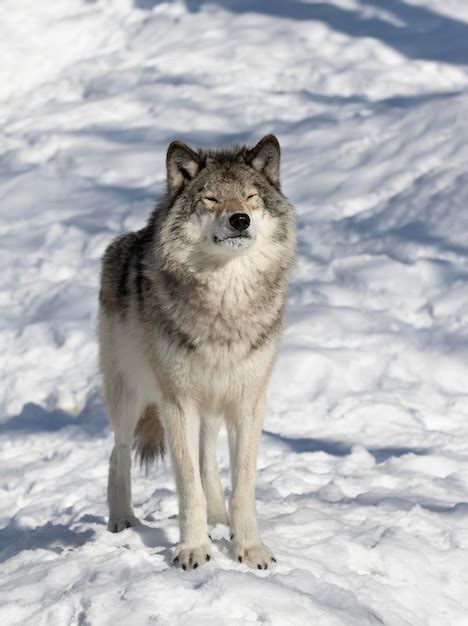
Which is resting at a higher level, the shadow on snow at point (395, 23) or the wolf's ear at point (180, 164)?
the wolf's ear at point (180, 164)

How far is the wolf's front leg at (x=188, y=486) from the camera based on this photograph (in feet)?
13.0

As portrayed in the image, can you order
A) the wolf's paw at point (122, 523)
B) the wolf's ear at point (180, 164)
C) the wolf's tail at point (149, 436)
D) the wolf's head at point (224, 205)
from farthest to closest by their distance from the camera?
the wolf's tail at point (149, 436) < the wolf's paw at point (122, 523) < the wolf's ear at point (180, 164) < the wolf's head at point (224, 205)

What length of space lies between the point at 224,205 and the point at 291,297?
3698 mm

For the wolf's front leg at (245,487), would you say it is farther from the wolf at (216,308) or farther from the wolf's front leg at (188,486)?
the wolf's front leg at (188,486)

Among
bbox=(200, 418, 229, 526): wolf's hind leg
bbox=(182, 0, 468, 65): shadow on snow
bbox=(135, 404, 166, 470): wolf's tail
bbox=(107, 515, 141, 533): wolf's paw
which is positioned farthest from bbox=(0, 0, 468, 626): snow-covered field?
bbox=(135, 404, 166, 470): wolf's tail

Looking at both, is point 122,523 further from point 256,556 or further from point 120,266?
point 120,266

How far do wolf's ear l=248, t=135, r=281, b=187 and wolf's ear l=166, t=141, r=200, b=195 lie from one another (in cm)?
24

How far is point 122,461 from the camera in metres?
4.93

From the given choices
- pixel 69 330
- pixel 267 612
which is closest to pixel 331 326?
pixel 69 330

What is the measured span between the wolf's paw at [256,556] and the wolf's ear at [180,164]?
4.83 ft

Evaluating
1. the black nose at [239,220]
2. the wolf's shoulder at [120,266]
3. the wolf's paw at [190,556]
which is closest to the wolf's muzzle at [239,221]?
the black nose at [239,220]

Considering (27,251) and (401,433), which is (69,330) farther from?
(401,433)

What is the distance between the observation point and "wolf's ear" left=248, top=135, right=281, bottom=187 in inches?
171

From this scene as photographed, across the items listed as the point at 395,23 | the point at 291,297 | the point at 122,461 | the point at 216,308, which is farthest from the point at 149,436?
the point at 395,23
